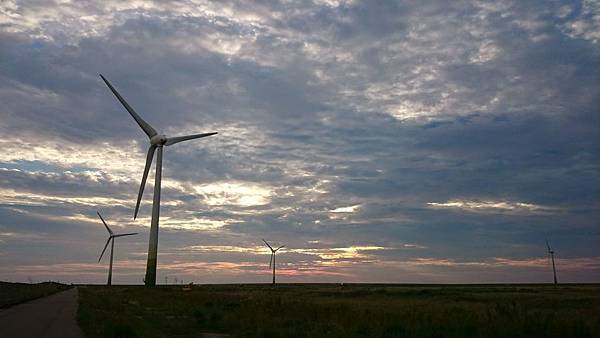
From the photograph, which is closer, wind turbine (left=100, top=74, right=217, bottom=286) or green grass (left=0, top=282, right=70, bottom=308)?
green grass (left=0, top=282, right=70, bottom=308)

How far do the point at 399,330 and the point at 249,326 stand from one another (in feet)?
27.4

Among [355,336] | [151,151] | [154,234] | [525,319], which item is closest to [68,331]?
[355,336]

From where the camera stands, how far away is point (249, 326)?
28.7m

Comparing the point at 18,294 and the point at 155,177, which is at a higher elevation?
the point at 155,177

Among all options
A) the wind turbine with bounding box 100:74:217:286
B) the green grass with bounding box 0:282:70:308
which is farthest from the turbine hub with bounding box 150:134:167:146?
the green grass with bounding box 0:282:70:308

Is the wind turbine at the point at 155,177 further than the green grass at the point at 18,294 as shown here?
Yes

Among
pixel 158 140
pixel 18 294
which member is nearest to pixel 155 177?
pixel 158 140

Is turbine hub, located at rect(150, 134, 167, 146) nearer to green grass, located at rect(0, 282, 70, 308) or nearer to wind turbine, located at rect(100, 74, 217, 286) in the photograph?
wind turbine, located at rect(100, 74, 217, 286)

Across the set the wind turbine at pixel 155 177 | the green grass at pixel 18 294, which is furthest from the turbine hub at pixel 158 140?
the green grass at pixel 18 294

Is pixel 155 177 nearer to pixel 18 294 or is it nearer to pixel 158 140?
pixel 158 140

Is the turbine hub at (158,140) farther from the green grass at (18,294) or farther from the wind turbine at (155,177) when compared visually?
the green grass at (18,294)

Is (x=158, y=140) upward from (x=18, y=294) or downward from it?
upward

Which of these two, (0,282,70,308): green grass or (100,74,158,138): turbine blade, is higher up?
(100,74,158,138): turbine blade

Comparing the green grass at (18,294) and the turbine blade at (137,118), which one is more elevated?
the turbine blade at (137,118)
